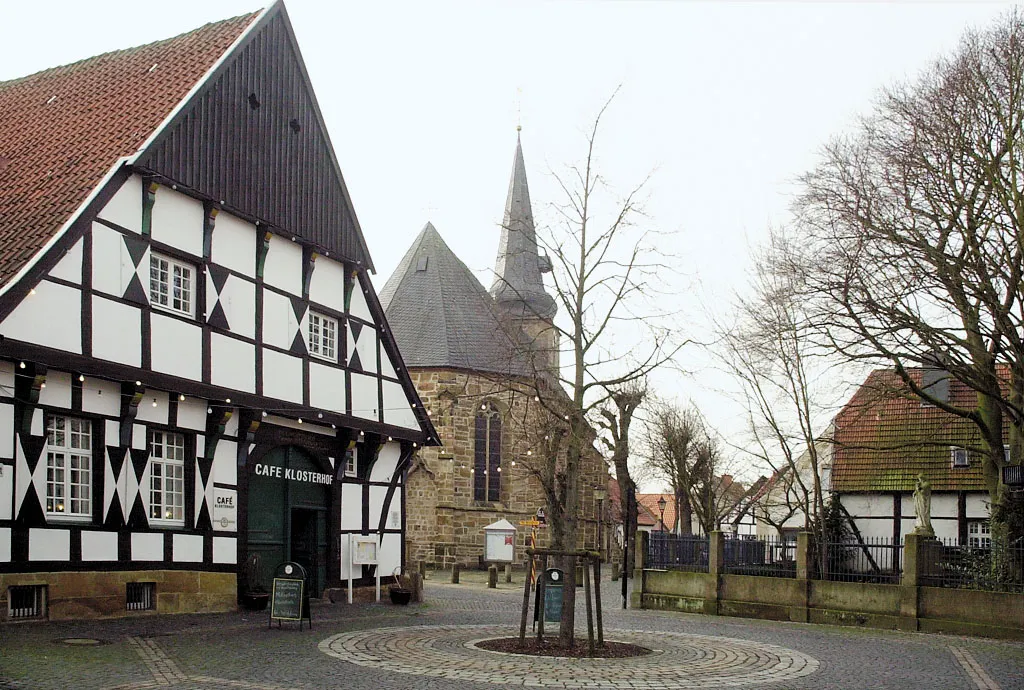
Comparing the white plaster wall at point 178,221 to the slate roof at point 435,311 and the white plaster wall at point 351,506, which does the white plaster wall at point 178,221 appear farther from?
the slate roof at point 435,311

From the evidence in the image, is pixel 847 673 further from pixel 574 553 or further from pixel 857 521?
pixel 857 521

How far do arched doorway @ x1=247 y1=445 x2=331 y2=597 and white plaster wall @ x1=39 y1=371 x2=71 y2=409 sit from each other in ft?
16.6

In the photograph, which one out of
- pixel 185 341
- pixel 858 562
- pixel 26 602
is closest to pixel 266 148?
pixel 185 341

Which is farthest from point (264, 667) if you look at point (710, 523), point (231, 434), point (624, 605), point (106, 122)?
point (710, 523)

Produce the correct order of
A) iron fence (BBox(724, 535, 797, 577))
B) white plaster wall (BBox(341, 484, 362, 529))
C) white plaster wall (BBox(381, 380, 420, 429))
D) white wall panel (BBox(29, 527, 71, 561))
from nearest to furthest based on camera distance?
1. white wall panel (BBox(29, 527, 71, 561))
2. white plaster wall (BBox(341, 484, 362, 529))
3. iron fence (BBox(724, 535, 797, 577))
4. white plaster wall (BBox(381, 380, 420, 429))

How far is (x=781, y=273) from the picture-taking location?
25.6 metres

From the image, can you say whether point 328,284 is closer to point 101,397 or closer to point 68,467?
point 101,397

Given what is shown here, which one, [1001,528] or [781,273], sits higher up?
[781,273]

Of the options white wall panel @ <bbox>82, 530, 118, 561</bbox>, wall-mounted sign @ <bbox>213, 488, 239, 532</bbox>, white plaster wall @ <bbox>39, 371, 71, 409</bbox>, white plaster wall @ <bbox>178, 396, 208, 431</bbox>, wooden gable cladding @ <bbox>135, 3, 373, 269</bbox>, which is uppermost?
wooden gable cladding @ <bbox>135, 3, 373, 269</bbox>

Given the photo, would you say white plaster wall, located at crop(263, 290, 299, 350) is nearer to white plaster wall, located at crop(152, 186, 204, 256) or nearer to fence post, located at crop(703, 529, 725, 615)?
white plaster wall, located at crop(152, 186, 204, 256)

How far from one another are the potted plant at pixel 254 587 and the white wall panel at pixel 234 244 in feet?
17.1

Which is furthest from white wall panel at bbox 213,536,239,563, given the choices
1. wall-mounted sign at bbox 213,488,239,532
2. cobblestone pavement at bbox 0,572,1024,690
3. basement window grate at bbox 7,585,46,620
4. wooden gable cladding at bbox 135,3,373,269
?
wooden gable cladding at bbox 135,3,373,269

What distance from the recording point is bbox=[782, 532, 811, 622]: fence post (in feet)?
81.0

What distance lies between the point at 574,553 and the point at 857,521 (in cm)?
2462
